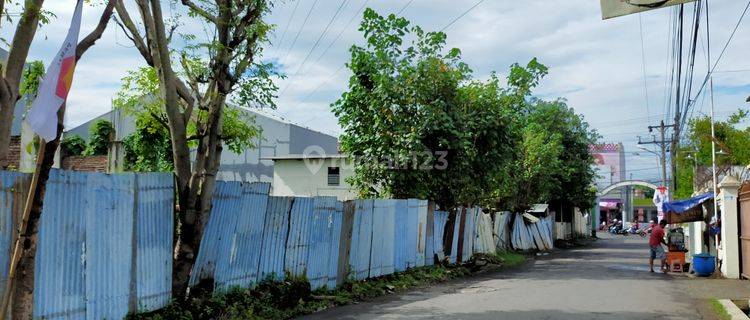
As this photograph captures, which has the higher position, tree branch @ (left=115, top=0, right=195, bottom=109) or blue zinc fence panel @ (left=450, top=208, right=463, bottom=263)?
tree branch @ (left=115, top=0, right=195, bottom=109)

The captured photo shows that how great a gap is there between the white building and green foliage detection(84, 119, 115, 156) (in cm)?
828

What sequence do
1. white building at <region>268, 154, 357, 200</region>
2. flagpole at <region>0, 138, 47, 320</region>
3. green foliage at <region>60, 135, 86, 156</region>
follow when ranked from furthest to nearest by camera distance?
green foliage at <region>60, 135, 86, 156</region> → white building at <region>268, 154, 357, 200</region> → flagpole at <region>0, 138, 47, 320</region>

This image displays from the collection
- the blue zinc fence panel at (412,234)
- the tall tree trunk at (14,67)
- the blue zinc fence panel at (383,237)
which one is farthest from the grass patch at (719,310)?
the tall tree trunk at (14,67)

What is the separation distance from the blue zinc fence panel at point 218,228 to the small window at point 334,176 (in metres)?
21.7

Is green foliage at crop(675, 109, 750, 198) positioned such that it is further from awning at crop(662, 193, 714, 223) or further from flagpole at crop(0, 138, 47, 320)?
flagpole at crop(0, 138, 47, 320)

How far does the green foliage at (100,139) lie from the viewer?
31184 millimetres

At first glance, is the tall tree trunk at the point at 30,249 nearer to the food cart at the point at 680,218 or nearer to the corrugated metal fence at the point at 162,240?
the corrugated metal fence at the point at 162,240

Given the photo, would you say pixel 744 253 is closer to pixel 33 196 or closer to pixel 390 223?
pixel 390 223

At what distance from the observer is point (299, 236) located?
10.9 m

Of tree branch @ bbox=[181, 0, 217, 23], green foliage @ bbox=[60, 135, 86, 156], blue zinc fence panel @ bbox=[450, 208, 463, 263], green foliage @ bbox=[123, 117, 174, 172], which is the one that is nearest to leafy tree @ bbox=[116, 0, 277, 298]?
tree branch @ bbox=[181, 0, 217, 23]

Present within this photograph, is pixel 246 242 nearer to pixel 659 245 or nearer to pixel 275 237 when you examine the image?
pixel 275 237

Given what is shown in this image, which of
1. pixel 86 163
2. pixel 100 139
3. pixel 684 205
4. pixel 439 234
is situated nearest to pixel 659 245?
pixel 684 205

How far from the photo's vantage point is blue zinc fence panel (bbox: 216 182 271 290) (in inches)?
362

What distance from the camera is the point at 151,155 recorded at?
2727 cm
